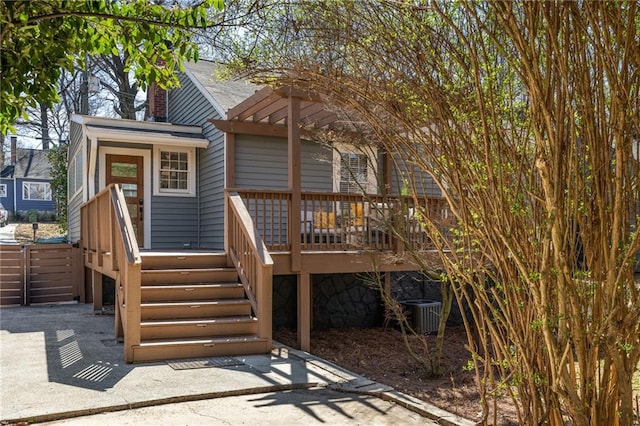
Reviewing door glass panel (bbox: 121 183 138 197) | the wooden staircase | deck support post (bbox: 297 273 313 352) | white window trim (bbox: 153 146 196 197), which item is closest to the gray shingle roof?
white window trim (bbox: 153 146 196 197)

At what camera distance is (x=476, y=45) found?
2.79 meters

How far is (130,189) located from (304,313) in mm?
5286

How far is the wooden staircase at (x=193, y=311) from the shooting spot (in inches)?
236

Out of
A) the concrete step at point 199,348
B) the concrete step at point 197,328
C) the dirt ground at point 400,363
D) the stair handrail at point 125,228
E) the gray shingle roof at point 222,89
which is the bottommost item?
the dirt ground at point 400,363

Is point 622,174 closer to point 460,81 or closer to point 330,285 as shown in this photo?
point 460,81

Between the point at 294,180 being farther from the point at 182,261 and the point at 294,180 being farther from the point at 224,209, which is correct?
the point at 182,261

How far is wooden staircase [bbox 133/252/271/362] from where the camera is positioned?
600 centimetres

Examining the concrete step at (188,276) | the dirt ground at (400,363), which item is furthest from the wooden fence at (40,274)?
the dirt ground at (400,363)

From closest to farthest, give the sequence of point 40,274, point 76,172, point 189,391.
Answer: point 189,391 < point 40,274 < point 76,172

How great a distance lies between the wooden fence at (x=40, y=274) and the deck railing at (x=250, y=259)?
5.39m

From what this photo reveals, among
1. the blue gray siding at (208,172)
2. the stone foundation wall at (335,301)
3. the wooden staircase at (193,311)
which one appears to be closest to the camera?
the wooden staircase at (193,311)

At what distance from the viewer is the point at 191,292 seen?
22.5 feet

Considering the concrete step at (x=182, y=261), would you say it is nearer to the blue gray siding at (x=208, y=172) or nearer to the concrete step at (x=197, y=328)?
the concrete step at (x=197, y=328)

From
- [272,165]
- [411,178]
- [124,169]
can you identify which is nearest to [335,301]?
[272,165]
